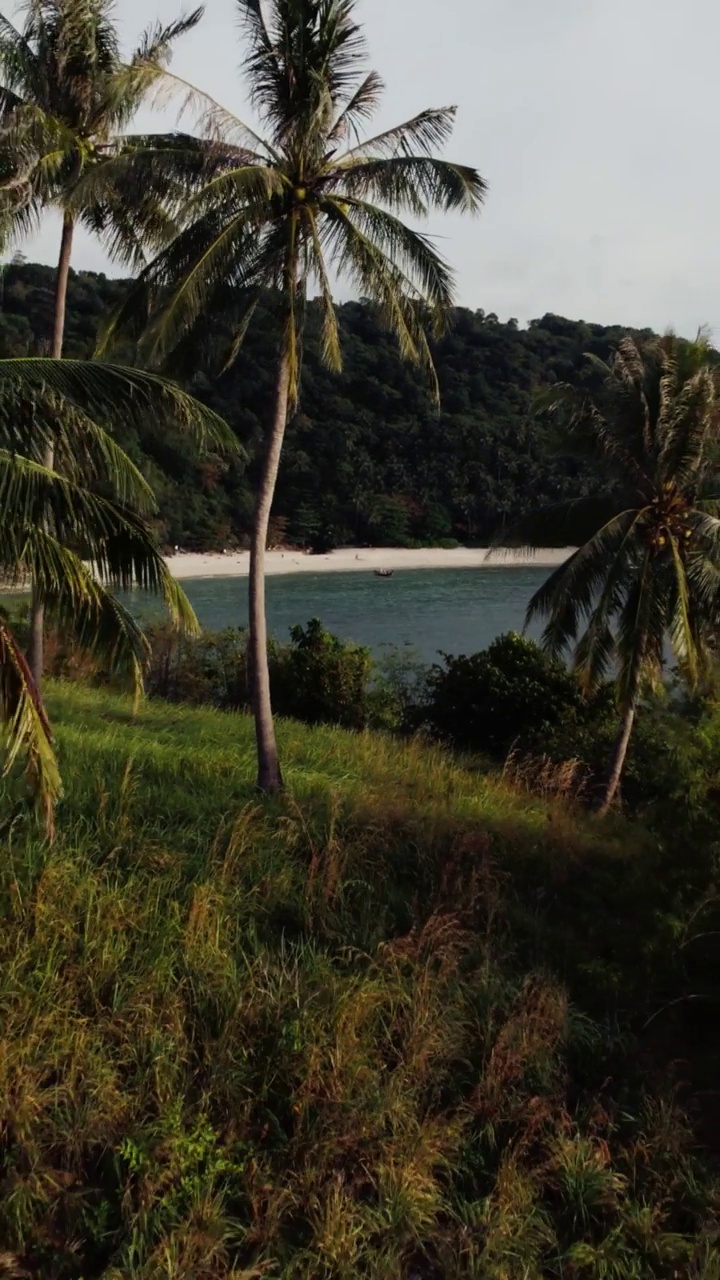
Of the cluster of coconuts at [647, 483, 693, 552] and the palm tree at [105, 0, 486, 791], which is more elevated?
the palm tree at [105, 0, 486, 791]

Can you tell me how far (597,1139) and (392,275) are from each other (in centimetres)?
770

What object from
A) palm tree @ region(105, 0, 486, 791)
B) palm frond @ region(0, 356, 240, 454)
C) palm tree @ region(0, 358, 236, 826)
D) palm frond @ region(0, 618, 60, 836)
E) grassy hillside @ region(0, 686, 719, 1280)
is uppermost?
palm tree @ region(105, 0, 486, 791)

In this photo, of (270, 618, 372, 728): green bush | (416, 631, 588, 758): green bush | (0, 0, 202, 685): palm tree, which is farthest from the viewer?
(270, 618, 372, 728): green bush

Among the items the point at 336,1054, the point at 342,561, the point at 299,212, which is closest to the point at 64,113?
the point at 299,212

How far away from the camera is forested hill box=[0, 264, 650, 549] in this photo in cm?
6800

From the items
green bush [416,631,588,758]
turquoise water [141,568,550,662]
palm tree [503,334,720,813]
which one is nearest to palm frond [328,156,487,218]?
palm tree [503,334,720,813]

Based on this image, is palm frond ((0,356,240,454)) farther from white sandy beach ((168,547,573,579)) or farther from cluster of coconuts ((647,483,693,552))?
white sandy beach ((168,547,573,579))

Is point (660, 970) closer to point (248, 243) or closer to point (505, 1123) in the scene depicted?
point (505, 1123)

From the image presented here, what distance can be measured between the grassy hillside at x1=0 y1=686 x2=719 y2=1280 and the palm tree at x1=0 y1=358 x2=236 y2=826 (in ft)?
4.42

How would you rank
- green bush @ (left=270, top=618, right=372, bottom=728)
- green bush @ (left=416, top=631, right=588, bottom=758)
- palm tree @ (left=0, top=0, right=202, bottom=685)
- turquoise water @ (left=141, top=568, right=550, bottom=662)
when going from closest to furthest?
palm tree @ (left=0, top=0, right=202, bottom=685) → green bush @ (left=416, top=631, right=588, bottom=758) → green bush @ (left=270, top=618, right=372, bottom=728) → turquoise water @ (left=141, top=568, right=550, bottom=662)

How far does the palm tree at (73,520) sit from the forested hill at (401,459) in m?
58.8

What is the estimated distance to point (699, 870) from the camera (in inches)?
271

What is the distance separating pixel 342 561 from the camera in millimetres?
72250

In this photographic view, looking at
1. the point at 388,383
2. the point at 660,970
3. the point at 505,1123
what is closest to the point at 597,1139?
the point at 505,1123
